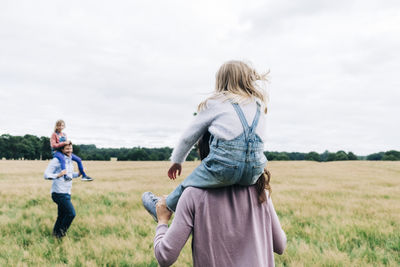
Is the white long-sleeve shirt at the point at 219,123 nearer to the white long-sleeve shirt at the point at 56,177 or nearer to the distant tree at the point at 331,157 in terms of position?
the white long-sleeve shirt at the point at 56,177

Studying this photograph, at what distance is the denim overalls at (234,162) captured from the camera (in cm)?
151

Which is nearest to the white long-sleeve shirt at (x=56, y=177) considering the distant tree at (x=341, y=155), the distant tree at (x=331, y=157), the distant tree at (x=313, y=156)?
the distant tree at (x=313, y=156)

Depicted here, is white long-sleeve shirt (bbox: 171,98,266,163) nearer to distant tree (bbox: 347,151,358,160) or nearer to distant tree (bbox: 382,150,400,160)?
distant tree (bbox: 382,150,400,160)

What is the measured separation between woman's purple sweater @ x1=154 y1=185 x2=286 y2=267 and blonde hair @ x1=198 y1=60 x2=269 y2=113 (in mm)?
518

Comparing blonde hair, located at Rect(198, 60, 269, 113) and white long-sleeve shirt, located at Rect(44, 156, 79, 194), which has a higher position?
blonde hair, located at Rect(198, 60, 269, 113)

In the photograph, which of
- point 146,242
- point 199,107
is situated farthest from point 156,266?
point 199,107

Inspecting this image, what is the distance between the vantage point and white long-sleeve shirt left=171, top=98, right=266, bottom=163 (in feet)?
5.07

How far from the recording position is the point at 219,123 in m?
1.56

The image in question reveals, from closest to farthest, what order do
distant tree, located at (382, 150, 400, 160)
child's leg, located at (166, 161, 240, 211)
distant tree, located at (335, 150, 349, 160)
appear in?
1. child's leg, located at (166, 161, 240, 211)
2. distant tree, located at (382, 150, 400, 160)
3. distant tree, located at (335, 150, 349, 160)

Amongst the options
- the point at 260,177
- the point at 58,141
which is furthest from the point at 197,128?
the point at 58,141

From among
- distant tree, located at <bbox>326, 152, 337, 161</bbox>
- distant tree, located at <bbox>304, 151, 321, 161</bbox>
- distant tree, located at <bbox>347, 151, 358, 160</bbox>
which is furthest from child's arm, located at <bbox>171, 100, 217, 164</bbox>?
distant tree, located at <bbox>326, 152, 337, 161</bbox>

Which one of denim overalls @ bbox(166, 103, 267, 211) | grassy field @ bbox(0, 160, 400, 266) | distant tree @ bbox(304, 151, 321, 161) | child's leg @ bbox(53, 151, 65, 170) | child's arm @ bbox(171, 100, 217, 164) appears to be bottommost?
grassy field @ bbox(0, 160, 400, 266)

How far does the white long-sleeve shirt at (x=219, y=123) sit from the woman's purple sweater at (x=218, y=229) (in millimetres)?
269

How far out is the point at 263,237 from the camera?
1743 mm
